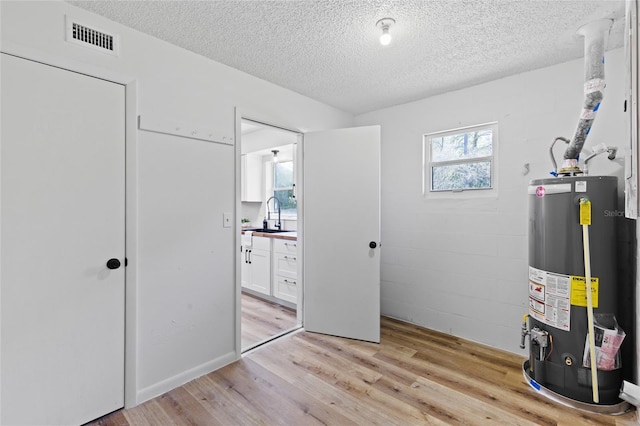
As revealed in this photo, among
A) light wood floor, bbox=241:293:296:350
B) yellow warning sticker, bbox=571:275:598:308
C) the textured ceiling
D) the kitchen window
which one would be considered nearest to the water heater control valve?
yellow warning sticker, bbox=571:275:598:308

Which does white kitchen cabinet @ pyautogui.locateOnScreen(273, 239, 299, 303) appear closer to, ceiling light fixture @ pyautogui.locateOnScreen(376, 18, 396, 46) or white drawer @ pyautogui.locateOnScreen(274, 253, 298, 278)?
white drawer @ pyautogui.locateOnScreen(274, 253, 298, 278)

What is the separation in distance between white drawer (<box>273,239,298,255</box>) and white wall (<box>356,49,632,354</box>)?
1069 mm

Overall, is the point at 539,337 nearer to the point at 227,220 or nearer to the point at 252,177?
the point at 227,220

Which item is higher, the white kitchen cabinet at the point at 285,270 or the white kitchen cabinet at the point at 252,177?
the white kitchen cabinet at the point at 252,177

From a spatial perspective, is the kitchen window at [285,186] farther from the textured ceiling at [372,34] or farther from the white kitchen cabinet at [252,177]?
the textured ceiling at [372,34]

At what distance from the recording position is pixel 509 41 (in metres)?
2.10

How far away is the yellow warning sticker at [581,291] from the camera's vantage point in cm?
190

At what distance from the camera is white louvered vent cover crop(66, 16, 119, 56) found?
172cm

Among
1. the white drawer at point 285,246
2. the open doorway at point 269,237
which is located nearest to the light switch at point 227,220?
the open doorway at point 269,237

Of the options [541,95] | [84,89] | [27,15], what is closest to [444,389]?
[541,95]

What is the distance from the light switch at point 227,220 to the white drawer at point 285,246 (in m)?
1.12

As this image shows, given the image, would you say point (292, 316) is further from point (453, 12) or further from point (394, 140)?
point (453, 12)

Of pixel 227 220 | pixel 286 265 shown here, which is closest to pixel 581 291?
pixel 227 220

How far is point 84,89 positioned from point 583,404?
3.67 metres
